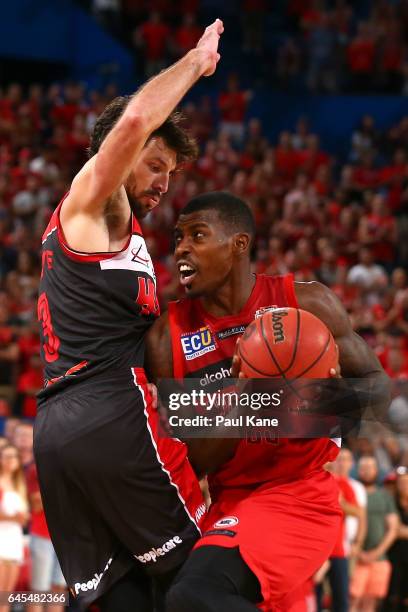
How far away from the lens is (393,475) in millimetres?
9492

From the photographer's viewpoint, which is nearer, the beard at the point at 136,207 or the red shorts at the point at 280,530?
the red shorts at the point at 280,530

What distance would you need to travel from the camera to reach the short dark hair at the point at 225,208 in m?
4.15

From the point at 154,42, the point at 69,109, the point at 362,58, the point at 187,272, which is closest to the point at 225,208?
the point at 187,272

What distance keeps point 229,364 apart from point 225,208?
2.06 feet

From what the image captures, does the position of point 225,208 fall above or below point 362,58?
below

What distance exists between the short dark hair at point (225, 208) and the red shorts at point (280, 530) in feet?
3.37

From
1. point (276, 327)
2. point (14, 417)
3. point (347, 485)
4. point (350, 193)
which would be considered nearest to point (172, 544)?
point (276, 327)

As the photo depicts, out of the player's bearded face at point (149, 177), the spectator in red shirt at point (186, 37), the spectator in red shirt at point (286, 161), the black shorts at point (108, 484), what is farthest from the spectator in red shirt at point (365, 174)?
the black shorts at point (108, 484)

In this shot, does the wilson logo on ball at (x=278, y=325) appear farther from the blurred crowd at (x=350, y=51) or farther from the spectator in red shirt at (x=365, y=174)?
the blurred crowd at (x=350, y=51)

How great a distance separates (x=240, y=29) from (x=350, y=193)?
17.7 ft

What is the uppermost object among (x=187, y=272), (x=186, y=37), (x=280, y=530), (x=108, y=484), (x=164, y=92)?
(x=186, y=37)

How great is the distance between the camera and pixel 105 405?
3660mm

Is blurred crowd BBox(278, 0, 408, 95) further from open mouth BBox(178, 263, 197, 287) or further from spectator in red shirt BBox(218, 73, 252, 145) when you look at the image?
open mouth BBox(178, 263, 197, 287)

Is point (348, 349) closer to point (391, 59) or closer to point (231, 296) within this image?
point (231, 296)
